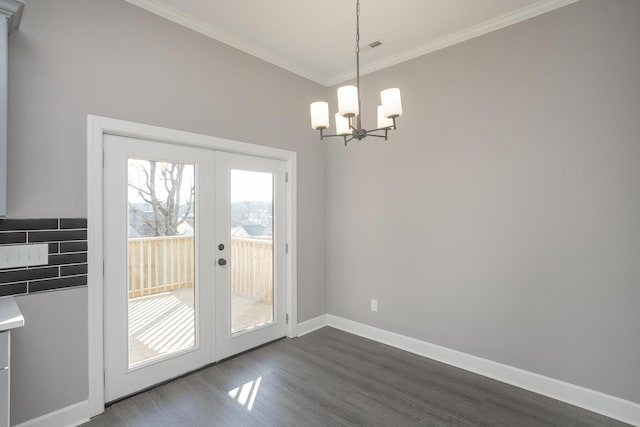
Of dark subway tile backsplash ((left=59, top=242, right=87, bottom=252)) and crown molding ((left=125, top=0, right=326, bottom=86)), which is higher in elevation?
crown molding ((left=125, top=0, right=326, bottom=86))

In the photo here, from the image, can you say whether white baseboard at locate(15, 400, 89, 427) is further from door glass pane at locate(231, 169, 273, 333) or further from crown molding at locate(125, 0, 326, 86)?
crown molding at locate(125, 0, 326, 86)

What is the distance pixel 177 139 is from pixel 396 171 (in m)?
2.16

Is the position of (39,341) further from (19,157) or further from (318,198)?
(318,198)

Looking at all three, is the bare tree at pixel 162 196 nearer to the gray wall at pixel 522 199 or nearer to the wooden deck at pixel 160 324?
the wooden deck at pixel 160 324

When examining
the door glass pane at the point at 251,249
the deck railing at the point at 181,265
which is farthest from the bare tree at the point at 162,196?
the door glass pane at the point at 251,249

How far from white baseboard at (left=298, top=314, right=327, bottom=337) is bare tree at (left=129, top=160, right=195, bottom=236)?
6.12 ft

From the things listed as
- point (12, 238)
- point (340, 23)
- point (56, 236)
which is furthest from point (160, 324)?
point (340, 23)

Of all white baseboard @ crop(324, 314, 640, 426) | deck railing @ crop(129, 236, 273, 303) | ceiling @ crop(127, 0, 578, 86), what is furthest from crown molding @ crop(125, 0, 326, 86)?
white baseboard @ crop(324, 314, 640, 426)

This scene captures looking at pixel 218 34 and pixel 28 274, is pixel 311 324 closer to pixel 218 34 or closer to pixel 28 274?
pixel 28 274

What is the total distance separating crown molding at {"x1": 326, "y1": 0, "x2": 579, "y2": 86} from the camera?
99.4 inches

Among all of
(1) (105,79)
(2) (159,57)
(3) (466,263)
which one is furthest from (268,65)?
(3) (466,263)

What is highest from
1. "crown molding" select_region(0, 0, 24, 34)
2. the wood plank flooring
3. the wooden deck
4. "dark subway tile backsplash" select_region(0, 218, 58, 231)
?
"crown molding" select_region(0, 0, 24, 34)

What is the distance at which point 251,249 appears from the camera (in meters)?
3.36

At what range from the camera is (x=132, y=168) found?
250 cm
